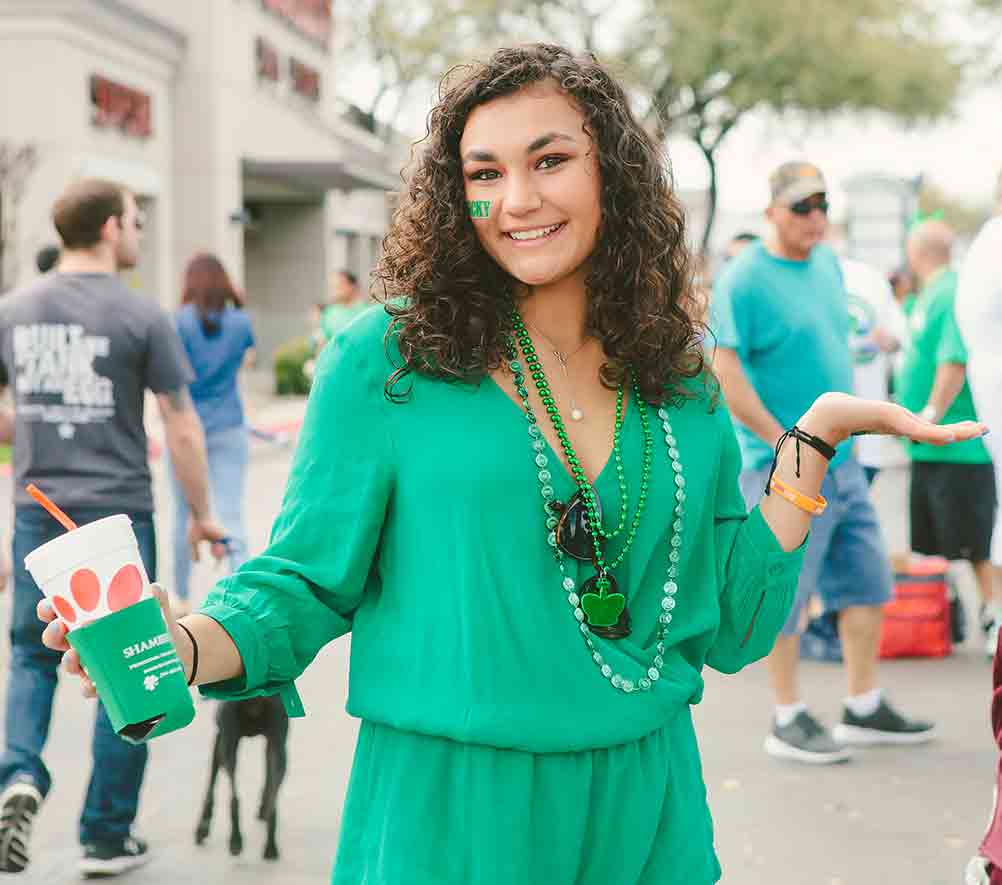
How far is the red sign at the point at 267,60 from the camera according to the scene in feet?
115

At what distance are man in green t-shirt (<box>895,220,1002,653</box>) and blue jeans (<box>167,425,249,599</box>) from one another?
333cm

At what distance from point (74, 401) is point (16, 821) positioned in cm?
126

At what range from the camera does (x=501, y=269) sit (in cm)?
235

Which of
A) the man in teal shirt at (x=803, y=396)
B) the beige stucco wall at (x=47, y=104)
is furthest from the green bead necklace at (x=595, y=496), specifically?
the beige stucco wall at (x=47, y=104)

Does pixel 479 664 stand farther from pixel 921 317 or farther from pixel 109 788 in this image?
pixel 921 317

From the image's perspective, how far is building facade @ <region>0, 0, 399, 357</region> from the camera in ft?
80.0

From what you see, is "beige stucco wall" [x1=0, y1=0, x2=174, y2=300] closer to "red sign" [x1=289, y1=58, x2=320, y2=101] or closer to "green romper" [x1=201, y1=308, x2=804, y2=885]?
"red sign" [x1=289, y1=58, x2=320, y2=101]

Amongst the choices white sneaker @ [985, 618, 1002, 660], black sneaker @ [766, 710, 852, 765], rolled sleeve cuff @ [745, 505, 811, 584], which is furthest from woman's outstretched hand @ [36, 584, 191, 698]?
white sneaker @ [985, 618, 1002, 660]

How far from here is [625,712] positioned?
216 cm

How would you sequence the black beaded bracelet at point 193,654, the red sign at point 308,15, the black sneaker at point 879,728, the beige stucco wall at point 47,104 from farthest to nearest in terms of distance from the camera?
the red sign at point 308,15, the beige stucco wall at point 47,104, the black sneaker at point 879,728, the black beaded bracelet at point 193,654

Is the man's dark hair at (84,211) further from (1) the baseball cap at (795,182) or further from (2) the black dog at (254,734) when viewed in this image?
(1) the baseball cap at (795,182)

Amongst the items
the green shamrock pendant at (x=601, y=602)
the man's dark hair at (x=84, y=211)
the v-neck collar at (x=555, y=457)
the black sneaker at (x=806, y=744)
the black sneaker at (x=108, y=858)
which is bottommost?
the black sneaker at (x=108, y=858)

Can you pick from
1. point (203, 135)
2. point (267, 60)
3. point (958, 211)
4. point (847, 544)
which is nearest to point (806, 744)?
point (847, 544)

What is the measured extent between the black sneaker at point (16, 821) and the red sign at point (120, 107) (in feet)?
74.3
